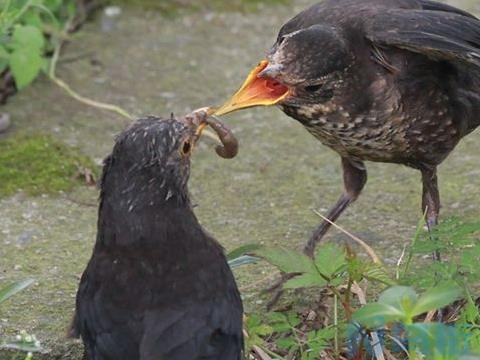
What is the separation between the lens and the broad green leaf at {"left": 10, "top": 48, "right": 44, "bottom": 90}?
5500mm

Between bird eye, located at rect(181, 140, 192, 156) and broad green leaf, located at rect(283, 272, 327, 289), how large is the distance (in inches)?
18.1

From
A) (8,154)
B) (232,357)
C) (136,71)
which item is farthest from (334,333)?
(136,71)

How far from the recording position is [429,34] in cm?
441

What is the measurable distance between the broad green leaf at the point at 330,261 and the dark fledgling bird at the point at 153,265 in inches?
10.0

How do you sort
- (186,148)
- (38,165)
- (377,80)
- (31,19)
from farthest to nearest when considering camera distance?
1. (31,19)
2. (38,165)
3. (377,80)
4. (186,148)

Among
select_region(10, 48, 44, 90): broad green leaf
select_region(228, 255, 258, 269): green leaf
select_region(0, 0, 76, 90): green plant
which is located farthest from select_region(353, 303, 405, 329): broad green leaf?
select_region(10, 48, 44, 90): broad green leaf

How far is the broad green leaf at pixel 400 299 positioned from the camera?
3406 millimetres

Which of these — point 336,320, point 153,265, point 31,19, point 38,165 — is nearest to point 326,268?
point 336,320

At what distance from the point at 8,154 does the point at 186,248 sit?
5.62ft

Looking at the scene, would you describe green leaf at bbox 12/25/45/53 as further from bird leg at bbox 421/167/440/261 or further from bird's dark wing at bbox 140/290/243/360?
bird's dark wing at bbox 140/290/243/360

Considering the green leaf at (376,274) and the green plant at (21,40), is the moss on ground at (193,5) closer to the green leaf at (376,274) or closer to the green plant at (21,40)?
the green plant at (21,40)

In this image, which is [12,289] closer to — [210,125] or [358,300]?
[210,125]

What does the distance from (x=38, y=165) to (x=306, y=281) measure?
1767mm

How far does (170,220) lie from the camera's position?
3.87 metres
